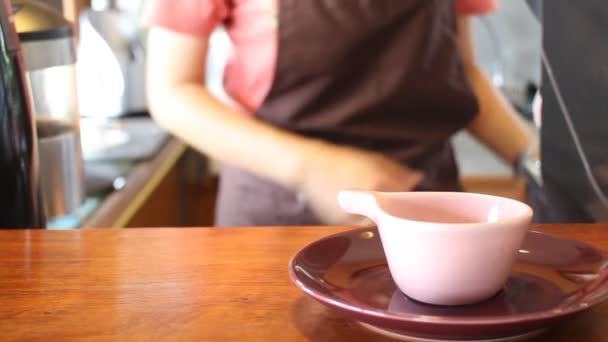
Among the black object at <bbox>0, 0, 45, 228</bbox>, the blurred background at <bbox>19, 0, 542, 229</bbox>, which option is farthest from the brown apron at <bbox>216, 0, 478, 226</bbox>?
the black object at <bbox>0, 0, 45, 228</bbox>

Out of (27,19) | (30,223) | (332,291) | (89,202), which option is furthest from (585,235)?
(89,202)

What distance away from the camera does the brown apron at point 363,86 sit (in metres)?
1.12

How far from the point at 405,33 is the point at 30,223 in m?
0.59

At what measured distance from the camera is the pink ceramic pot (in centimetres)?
45

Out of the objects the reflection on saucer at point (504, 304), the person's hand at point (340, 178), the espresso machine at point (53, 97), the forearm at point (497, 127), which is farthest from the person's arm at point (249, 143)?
the reflection on saucer at point (504, 304)

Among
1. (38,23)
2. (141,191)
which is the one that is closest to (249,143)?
(38,23)

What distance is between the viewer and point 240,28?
3.75 ft

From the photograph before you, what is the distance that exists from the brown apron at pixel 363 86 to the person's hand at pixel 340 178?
7.4 inches

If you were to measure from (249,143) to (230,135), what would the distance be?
0.10 ft

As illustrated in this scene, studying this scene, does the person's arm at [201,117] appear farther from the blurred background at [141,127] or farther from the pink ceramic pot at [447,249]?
the pink ceramic pot at [447,249]

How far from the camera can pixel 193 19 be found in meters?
1.07

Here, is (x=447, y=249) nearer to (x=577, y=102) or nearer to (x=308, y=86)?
(x=577, y=102)

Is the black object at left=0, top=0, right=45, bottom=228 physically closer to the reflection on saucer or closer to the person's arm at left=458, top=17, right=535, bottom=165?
the reflection on saucer

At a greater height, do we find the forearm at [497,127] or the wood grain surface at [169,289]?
the wood grain surface at [169,289]
